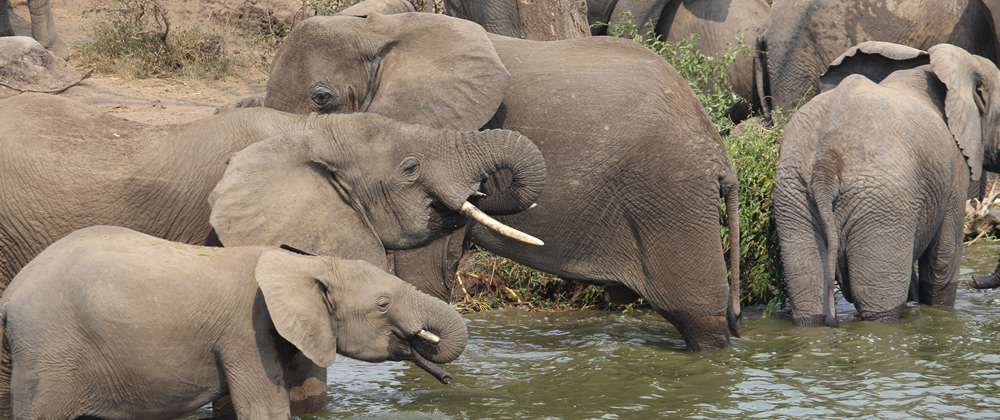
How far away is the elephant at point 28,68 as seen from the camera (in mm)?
8852

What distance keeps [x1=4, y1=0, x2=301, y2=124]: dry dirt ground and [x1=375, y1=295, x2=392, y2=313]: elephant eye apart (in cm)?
503

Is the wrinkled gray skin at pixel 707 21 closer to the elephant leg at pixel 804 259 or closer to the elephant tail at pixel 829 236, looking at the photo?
the elephant leg at pixel 804 259

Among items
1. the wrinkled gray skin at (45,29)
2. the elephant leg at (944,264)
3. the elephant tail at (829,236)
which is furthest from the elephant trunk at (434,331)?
the wrinkled gray skin at (45,29)

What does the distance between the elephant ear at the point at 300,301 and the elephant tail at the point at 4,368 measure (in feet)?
2.76

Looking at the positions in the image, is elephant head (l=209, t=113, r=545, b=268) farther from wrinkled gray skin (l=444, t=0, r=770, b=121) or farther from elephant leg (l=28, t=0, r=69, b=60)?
elephant leg (l=28, t=0, r=69, b=60)

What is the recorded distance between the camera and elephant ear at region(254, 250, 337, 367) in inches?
156

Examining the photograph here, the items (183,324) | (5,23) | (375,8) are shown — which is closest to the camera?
(183,324)

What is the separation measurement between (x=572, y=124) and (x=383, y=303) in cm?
166

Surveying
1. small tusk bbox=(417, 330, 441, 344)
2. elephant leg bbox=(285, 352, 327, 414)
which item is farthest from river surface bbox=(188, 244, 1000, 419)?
small tusk bbox=(417, 330, 441, 344)

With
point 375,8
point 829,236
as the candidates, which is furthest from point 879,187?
point 375,8

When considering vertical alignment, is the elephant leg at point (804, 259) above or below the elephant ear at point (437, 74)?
below

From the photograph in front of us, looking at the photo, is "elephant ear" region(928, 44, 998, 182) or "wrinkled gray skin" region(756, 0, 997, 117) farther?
"wrinkled gray skin" region(756, 0, 997, 117)

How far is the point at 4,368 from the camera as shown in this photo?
420cm

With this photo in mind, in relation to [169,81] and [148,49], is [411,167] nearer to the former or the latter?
[169,81]
